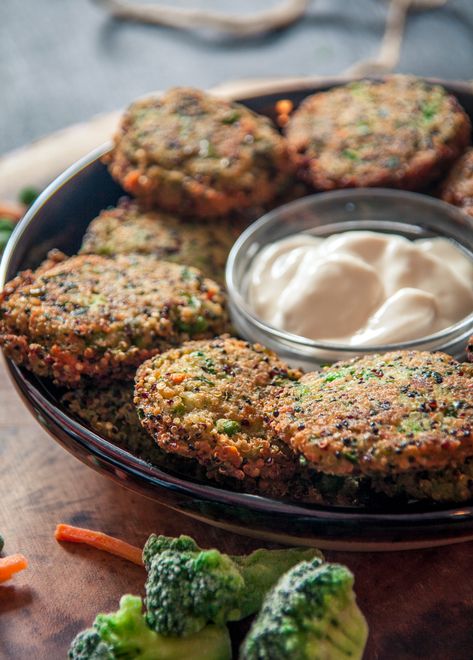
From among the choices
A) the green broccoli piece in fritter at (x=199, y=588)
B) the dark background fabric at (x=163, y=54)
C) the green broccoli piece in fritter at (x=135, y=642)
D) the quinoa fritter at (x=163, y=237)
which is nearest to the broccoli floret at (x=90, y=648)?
the green broccoli piece in fritter at (x=135, y=642)

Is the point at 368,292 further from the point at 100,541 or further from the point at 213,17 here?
the point at 213,17

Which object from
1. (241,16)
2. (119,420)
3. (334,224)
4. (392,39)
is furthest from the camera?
(241,16)

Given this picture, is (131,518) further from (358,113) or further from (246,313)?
(358,113)

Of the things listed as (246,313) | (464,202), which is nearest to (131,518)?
(246,313)

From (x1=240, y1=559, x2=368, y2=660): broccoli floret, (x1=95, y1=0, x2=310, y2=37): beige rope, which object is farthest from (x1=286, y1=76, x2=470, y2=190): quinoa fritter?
(x1=95, y1=0, x2=310, y2=37): beige rope

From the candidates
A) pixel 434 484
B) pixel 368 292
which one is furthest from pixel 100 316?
pixel 434 484

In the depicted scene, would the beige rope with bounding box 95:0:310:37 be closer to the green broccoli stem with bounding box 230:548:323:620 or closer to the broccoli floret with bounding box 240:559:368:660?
the green broccoli stem with bounding box 230:548:323:620
